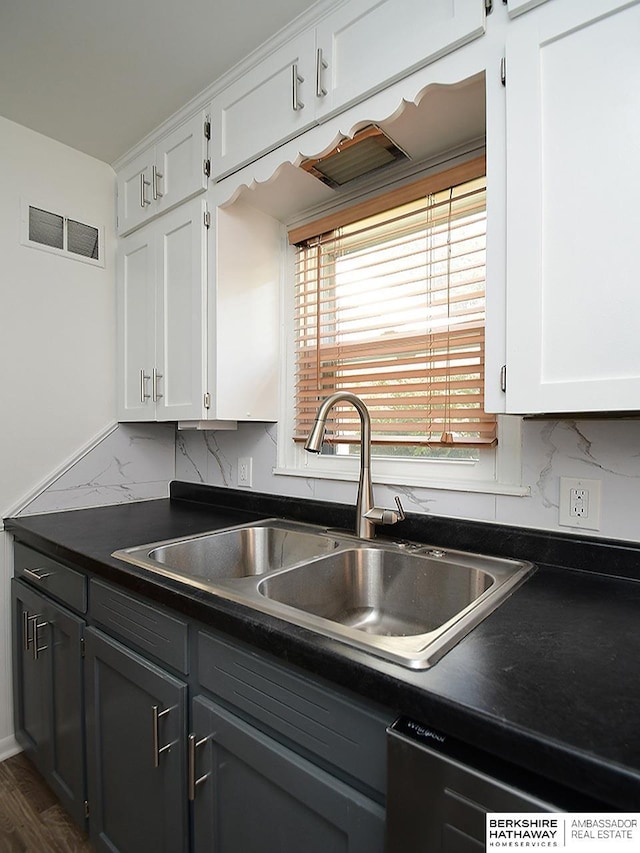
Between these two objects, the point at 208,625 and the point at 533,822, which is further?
the point at 208,625

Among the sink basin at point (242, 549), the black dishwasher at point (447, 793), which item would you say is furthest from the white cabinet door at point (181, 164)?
the black dishwasher at point (447, 793)

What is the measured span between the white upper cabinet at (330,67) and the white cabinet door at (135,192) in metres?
0.44

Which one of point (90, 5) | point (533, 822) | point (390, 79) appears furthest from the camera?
point (90, 5)

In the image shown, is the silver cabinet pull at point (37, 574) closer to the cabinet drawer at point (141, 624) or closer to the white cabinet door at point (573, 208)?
the cabinet drawer at point (141, 624)

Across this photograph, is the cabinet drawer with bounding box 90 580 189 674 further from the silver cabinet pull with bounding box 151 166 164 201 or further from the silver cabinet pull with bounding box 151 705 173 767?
the silver cabinet pull with bounding box 151 166 164 201

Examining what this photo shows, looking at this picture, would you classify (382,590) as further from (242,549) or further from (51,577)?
(51,577)

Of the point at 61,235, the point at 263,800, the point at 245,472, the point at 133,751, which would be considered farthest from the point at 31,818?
the point at 61,235

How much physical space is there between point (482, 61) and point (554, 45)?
0.15 m

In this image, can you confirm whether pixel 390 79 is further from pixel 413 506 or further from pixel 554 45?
pixel 413 506

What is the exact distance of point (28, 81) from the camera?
1.59 meters

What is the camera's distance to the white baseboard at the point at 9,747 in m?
1.74

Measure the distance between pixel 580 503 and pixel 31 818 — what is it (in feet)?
6.38

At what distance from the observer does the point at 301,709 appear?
31.3 inches

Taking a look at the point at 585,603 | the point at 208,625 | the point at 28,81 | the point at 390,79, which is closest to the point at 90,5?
the point at 28,81
